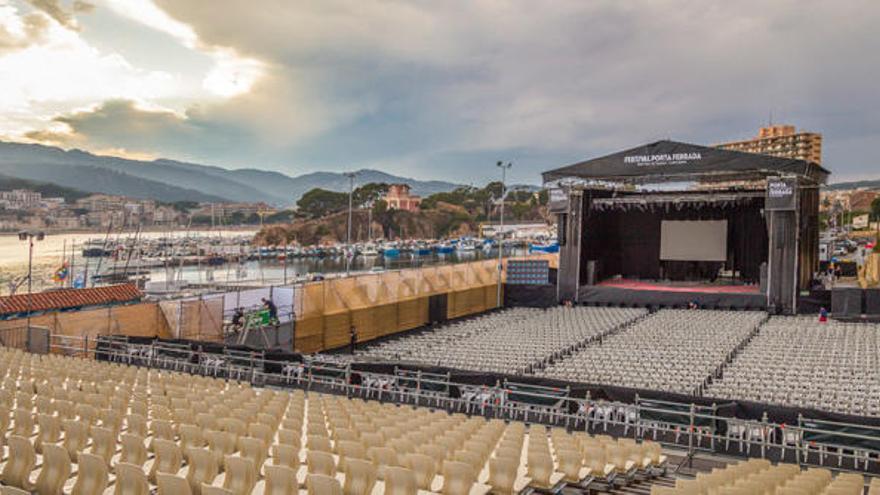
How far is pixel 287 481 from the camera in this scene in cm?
562

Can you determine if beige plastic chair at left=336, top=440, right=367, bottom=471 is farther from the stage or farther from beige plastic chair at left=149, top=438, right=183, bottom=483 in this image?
the stage

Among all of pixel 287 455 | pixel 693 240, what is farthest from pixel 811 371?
pixel 693 240

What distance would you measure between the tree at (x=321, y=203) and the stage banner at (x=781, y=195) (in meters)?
124

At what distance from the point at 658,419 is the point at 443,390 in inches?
192

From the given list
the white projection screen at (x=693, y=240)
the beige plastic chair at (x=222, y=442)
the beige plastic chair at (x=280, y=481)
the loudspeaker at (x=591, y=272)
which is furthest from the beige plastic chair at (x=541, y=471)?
the white projection screen at (x=693, y=240)

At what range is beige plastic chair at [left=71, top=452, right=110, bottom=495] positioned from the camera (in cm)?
559

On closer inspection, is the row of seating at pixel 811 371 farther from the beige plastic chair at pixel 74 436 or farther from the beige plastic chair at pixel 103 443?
the beige plastic chair at pixel 74 436

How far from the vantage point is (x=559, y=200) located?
3531 cm

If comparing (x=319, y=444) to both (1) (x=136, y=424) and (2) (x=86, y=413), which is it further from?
(2) (x=86, y=413)

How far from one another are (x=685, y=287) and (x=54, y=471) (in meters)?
34.2

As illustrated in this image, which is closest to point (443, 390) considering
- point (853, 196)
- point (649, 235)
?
point (649, 235)

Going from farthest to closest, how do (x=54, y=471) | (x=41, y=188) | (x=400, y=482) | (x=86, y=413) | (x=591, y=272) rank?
(x=41, y=188) → (x=591, y=272) → (x=86, y=413) → (x=54, y=471) → (x=400, y=482)

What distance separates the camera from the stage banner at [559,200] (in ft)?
115

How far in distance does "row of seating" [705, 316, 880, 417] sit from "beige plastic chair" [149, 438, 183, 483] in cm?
1245
